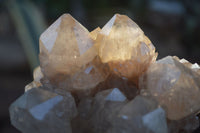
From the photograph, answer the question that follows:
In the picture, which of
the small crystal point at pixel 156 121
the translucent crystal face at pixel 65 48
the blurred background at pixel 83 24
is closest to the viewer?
the small crystal point at pixel 156 121

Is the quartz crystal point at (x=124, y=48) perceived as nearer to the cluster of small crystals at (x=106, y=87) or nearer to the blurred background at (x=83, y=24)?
the cluster of small crystals at (x=106, y=87)

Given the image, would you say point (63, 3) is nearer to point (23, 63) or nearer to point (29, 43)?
point (23, 63)

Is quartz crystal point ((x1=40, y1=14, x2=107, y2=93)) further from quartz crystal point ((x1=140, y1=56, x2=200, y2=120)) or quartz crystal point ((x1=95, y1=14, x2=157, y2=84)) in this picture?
quartz crystal point ((x1=140, y1=56, x2=200, y2=120))

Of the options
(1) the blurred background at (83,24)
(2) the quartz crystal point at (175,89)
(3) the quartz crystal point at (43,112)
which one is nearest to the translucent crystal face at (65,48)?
(3) the quartz crystal point at (43,112)

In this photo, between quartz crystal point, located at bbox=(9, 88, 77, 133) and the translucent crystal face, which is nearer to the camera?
quartz crystal point, located at bbox=(9, 88, 77, 133)

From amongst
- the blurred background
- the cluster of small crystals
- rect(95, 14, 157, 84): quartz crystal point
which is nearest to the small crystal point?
the cluster of small crystals

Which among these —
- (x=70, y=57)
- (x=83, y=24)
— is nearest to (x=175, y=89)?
(x=70, y=57)

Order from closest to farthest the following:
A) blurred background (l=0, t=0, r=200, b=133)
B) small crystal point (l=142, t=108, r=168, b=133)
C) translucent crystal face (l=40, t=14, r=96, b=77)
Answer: small crystal point (l=142, t=108, r=168, b=133)
translucent crystal face (l=40, t=14, r=96, b=77)
blurred background (l=0, t=0, r=200, b=133)

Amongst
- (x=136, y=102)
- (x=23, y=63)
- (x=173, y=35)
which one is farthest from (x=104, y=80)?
(x=173, y=35)
